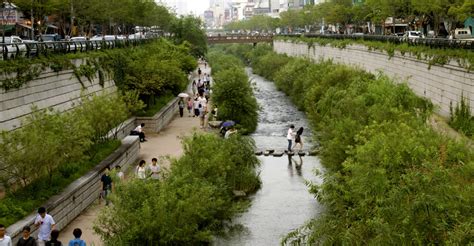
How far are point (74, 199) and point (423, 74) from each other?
82.1ft

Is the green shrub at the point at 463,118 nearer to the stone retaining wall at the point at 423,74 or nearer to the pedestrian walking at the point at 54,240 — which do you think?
the stone retaining wall at the point at 423,74

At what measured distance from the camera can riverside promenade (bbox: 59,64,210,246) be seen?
1891 cm

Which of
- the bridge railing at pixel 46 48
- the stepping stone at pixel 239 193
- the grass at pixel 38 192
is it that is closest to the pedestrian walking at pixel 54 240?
the grass at pixel 38 192

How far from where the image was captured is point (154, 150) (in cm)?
3244

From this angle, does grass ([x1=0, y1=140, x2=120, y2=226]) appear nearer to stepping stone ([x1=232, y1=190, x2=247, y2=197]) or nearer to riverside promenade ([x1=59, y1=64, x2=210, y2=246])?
riverside promenade ([x1=59, y1=64, x2=210, y2=246])

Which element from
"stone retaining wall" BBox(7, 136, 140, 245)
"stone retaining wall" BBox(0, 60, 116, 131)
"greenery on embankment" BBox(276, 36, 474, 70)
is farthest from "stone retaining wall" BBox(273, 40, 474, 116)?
"stone retaining wall" BBox(0, 60, 116, 131)

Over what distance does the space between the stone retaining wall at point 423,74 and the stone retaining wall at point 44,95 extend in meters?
17.9

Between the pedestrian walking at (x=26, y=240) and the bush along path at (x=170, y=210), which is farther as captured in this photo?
the bush along path at (x=170, y=210)

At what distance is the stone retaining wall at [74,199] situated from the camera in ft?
56.5

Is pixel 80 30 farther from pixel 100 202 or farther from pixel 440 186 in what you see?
pixel 440 186

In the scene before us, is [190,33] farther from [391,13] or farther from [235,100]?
[235,100]

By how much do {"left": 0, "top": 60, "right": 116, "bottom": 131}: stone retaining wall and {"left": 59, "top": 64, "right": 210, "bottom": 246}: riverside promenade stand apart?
3.98 metres

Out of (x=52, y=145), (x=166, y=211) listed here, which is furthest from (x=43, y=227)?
(x=52, y=145)

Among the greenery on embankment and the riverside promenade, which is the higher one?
the greenery on embankment
